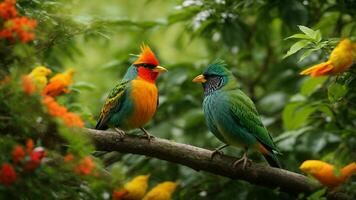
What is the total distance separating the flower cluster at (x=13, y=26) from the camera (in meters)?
3.12

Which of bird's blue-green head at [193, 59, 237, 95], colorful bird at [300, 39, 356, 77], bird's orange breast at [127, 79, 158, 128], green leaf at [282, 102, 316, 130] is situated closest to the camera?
colorful bird at [300, 39, 356, 77]

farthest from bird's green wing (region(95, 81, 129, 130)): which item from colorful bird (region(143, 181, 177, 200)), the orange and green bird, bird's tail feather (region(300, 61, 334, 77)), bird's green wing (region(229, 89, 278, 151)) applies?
bird's tail feather (region(300, 61, 334, 77))

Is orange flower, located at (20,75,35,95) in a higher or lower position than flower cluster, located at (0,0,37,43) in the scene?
lower

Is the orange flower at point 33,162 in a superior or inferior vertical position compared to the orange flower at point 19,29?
inferior

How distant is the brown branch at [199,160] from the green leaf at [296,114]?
100cm

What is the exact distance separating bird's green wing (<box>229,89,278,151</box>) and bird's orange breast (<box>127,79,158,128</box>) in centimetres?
58

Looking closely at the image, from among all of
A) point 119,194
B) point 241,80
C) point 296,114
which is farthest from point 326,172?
point 241,80

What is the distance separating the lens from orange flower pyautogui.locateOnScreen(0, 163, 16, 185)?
2.88 metres

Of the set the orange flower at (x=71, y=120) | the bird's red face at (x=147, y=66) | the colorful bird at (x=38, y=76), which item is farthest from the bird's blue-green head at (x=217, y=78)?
the orange flower at (x=71, y=120)

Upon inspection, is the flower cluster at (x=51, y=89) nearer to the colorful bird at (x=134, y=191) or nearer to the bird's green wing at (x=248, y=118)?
the colorful bird at (x=134, y=191)

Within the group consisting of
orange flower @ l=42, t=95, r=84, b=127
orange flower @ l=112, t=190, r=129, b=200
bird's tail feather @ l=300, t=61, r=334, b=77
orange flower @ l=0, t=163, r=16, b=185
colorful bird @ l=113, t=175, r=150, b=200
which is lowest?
colorful bird @ l=113, t=175, r=150, b=200

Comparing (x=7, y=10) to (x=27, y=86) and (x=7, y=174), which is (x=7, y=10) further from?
(x=7, y=174)

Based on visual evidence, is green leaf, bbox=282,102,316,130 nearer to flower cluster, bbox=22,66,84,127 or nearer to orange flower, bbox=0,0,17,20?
flower cluster, bbox=22,66,84,127

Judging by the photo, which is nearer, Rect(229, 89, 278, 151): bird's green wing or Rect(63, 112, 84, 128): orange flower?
Rect(63, 112, 84, 128): orange flower
